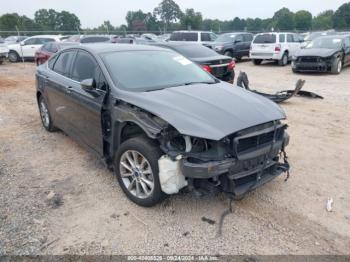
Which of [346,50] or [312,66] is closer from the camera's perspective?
[312,66]

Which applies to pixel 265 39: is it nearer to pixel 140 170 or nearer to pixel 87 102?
pixel 87 102

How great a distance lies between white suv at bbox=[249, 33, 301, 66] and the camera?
55.0 ft

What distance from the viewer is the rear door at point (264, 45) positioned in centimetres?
1683

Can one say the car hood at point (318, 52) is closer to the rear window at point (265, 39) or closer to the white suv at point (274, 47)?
the white suv at point (274, 47)

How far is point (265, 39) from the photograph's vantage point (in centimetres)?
1712

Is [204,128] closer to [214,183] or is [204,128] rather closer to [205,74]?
[214,183]

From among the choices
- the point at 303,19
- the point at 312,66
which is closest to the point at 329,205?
the point at 312,66

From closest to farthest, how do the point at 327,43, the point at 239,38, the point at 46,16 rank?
the point at 327,43, the point at 239,38, the point at 46,16

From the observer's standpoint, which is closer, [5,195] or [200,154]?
[200,154]

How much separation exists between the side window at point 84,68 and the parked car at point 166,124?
0.05 feet

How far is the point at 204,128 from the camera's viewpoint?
3135 mm

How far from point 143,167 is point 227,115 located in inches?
41.7

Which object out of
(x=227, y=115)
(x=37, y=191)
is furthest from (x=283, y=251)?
(x=37, y=191)

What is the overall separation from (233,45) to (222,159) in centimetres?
1702
